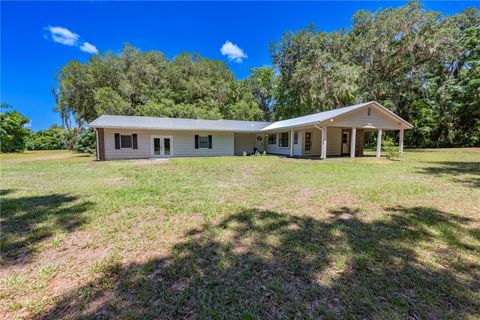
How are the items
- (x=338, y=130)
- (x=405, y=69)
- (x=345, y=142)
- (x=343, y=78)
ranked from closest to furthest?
1. (x=338, y=130)
2. (x=345, y=142)
3. (x=343, y=78)
4. (x=405, y=69)

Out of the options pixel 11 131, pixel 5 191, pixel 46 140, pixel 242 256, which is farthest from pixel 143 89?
pixel 242 256

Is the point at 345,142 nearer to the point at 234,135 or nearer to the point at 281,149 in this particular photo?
the point at 281,149

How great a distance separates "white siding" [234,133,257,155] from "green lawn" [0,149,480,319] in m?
15.8

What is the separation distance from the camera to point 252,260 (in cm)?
263

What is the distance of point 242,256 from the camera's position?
2.71 metres

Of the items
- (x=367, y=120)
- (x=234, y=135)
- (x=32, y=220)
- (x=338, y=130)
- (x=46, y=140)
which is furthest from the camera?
(x=46, y=140)

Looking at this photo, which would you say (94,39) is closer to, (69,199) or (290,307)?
(69,199)

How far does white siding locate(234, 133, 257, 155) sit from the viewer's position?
20.9 m

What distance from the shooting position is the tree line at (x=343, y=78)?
2006 cm

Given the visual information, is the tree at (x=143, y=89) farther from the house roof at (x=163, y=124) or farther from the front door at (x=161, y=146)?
the front door at (x=161, y=146)

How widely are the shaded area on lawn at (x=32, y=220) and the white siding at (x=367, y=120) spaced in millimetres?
13395

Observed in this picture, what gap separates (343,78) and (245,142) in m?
10.9

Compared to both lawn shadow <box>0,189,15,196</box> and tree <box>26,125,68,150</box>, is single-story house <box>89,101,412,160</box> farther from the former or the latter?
tree <box>26,125,68,150</box>

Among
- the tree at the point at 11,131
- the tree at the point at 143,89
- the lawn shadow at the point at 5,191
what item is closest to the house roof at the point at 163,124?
the tree at the point at 143,89
